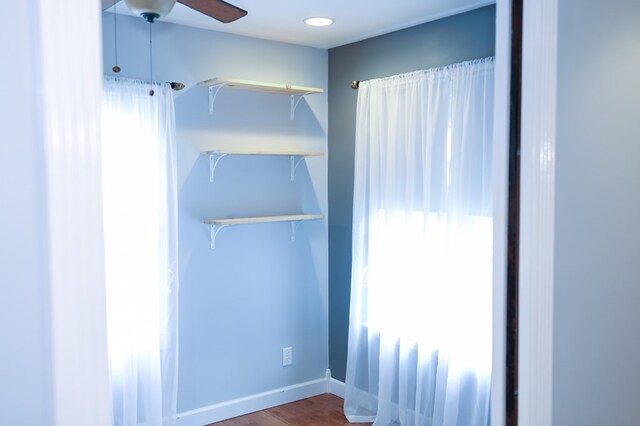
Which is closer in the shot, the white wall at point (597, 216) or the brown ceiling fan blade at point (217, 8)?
the white wall at point (597, 216)

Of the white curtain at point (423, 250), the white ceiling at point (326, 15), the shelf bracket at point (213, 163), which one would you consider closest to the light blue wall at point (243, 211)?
the shelf bracket at point (213, 163)

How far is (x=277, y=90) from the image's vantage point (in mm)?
3686

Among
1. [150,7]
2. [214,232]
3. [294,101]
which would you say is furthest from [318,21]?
[150,7]

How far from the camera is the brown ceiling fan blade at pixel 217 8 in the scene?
2195 millimetres

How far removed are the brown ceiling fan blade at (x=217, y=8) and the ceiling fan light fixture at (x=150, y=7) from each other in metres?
0.17

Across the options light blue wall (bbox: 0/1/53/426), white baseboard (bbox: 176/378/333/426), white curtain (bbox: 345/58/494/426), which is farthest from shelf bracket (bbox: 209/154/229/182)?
light blue wall (bbox: 0/1/53/426)

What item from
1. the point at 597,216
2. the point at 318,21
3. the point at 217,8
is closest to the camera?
the point at 597,216

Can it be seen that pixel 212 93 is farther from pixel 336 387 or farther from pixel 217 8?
pixel 336 387

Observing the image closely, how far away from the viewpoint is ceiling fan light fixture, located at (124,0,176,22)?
1.94 meters

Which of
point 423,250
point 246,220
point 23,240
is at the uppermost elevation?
point 23,240

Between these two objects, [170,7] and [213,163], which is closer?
[170,7]

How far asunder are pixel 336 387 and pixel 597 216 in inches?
105

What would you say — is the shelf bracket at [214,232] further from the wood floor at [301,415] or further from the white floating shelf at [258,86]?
the wood floor at [301,415]

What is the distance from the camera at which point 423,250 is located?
334 centimetres
